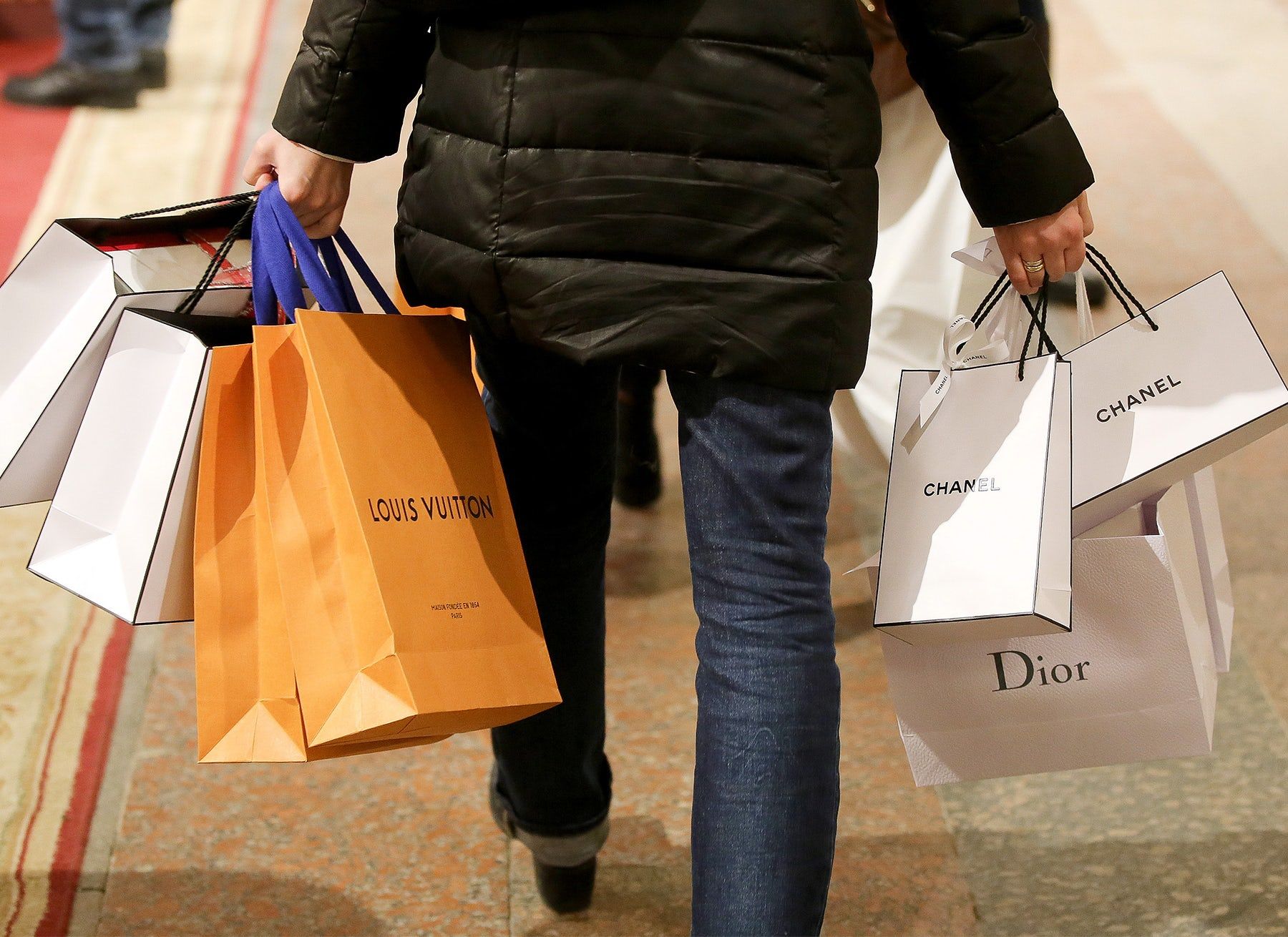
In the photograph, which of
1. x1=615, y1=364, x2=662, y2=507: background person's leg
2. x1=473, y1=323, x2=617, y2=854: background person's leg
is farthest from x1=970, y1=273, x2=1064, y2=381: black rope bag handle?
x1=615, y1=364, x2=662, y2=507: background person's leg

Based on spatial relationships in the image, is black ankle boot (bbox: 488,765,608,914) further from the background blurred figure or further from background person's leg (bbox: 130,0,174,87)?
background person's leg (bbox: 130,0,174,87)

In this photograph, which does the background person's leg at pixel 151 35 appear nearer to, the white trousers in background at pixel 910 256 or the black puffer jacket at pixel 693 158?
the white trousers in background at pixel 910 256

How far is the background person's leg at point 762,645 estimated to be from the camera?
105cm

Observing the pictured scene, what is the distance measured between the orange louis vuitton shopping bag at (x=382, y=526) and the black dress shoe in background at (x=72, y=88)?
3302mm

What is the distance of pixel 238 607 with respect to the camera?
1160 millimetres

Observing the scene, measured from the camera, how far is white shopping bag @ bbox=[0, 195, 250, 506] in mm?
1176

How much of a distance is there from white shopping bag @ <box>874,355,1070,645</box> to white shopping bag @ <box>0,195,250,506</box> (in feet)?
2.06

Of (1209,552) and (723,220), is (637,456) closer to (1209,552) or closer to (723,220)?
(1209,552)

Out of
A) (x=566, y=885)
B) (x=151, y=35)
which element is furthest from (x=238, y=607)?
(x=151, y=35)

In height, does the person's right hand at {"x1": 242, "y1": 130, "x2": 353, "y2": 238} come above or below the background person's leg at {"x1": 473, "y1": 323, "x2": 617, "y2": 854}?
above

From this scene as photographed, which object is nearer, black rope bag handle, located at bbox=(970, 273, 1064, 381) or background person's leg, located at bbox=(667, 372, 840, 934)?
background person's leg, located at bbox=(667, 372, 840, 934)

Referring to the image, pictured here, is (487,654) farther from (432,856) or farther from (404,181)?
(432,856)

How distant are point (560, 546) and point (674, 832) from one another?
1.57 feet

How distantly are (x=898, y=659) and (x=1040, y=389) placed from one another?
288 millimetres
